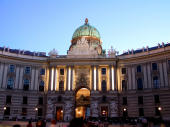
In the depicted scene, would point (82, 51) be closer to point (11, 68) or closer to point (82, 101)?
point (82, 101)

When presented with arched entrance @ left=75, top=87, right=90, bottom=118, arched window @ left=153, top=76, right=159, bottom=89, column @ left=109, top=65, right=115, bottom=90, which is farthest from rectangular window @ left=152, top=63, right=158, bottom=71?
arched entrance @ left=75, top=87, right=90, bottom=118

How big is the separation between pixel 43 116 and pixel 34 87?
29.0 ft

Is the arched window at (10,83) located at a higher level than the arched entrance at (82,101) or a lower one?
higher

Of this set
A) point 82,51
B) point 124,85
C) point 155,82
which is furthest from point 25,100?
point 155,82

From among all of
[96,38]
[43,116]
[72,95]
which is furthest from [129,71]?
[43,116]

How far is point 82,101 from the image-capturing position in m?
64.2

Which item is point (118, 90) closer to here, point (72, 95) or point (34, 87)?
point (72, 95)

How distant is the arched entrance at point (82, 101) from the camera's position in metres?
64.0

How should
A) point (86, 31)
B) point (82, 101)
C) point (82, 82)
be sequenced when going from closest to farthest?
point (82, 82)
point (82, 101)
point (86, 31)

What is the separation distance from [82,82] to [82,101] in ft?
22.7

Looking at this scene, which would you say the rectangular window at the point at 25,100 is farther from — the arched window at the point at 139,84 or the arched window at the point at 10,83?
the arched window at the point at 139,84

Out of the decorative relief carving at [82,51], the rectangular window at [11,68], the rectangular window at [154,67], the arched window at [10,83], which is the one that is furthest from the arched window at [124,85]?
the rectangular window at [11,68]

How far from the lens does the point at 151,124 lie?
82.6 ft

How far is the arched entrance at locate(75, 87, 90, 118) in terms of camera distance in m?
64.0
